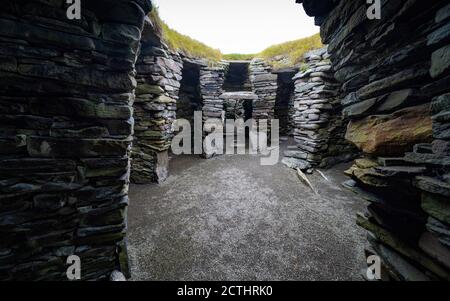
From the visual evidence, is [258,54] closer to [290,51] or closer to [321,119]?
[290,51]

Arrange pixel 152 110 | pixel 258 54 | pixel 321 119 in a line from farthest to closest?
pixel 258 54, pixel 321 119, pixel 152 110

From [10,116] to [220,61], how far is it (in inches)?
366

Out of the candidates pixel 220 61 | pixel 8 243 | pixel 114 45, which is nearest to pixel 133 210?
pixel 8 243

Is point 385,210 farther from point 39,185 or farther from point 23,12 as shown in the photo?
point 23,12

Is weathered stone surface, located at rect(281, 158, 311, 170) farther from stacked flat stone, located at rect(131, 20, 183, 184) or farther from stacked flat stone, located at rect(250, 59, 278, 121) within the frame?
stacked flat stone, located at rect(131, 20, 183, 184)

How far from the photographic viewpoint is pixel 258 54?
37.2 ft

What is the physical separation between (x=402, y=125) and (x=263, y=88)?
9190 mm

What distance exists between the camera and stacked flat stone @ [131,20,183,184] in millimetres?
5891

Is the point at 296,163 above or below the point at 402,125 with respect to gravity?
below

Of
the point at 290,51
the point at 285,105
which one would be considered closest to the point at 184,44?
the point at 290,51

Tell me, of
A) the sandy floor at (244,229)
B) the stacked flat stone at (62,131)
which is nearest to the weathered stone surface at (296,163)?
the sandy floor at (244,229)

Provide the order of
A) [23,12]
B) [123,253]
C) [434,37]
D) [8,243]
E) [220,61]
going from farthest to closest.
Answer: [220,61], [123,253], [8,243], [23,12], [434,37]

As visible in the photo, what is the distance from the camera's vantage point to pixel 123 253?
2.77 metres

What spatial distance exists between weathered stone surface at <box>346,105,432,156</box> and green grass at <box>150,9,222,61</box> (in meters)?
5.42
